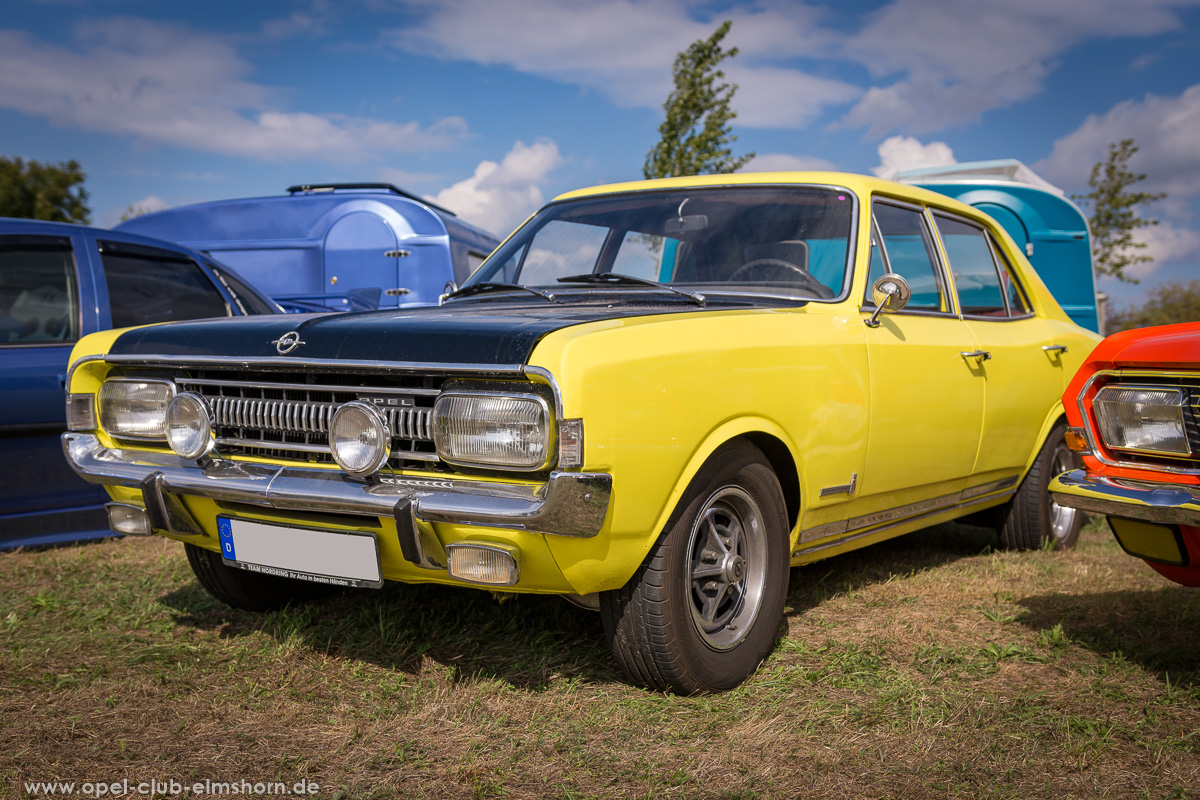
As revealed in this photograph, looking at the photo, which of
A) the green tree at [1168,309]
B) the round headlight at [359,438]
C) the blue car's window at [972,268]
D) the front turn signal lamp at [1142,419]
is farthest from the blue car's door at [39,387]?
the green tree at [1168,309]

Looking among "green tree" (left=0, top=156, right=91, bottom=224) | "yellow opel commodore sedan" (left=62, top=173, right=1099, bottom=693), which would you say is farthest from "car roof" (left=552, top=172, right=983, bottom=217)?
"green tree" (left=0, top=156, right=91, bottom=224)

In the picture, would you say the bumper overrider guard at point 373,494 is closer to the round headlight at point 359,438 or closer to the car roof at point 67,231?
the round headlight at point 359,438

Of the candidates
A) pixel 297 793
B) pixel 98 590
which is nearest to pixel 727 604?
pixel 297 793

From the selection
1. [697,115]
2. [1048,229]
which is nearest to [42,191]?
[697,115]

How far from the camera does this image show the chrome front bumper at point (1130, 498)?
2.55 meters

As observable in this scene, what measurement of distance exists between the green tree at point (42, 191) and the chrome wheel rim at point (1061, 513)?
29.9 m

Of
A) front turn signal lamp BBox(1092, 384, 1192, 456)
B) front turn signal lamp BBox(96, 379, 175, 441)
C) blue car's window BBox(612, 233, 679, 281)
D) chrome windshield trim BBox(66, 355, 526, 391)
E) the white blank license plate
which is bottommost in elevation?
the white blank license plate

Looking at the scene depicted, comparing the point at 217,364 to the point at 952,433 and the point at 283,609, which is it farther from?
the point at 952,433

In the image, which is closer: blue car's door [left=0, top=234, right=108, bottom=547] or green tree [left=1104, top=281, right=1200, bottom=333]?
blue car's door [left=0, top=234, right=108, bottom=547]

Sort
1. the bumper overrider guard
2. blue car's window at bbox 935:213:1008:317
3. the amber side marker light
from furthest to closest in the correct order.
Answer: blue car's window at bbox 935:213:1008:317 → the amber side marker light → the bumper overrider guard

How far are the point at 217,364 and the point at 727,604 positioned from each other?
174 cm

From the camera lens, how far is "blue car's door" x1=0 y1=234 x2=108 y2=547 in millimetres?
4371

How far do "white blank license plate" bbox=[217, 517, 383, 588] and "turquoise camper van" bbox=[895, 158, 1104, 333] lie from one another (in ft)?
21.4

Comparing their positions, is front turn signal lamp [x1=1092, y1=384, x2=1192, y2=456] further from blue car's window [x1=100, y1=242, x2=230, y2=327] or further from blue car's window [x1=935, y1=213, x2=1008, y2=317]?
blue car's window [x1=100, y1=242, x2=230, y2=327]
